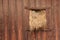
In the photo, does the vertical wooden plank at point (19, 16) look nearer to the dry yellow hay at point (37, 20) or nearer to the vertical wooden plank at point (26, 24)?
the vertical wooden plank at point (26, 24)

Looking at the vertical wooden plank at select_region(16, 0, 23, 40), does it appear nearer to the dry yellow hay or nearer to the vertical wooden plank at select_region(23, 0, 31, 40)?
the vertical wooden plank at select_region(23, 0, 31, 40)

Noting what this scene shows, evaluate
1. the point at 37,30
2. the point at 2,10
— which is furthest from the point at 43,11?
the point at 2,10

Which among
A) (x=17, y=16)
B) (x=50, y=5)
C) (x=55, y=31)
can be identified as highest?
(x=50, y=5)

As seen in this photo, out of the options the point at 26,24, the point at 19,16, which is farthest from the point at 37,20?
the point at 19,16

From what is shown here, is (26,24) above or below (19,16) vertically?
Result: below

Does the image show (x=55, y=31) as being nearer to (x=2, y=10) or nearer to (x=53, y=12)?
(x=53, y=12)

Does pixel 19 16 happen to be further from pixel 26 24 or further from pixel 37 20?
pixel 37 20

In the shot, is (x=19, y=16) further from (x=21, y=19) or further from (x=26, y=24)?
(x=26, y=24)

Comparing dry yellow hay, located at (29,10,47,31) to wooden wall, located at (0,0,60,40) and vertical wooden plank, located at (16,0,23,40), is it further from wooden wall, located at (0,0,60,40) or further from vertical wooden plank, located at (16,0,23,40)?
vertical wooden plank, located at (16,0,23,40)

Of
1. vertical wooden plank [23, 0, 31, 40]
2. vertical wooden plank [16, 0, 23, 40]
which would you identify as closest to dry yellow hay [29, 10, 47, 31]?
vertical wooden plank [23, 0, 31, 40]
